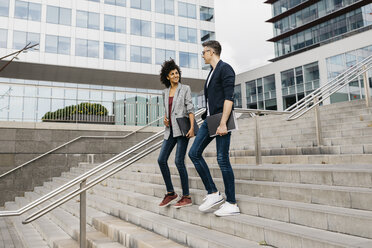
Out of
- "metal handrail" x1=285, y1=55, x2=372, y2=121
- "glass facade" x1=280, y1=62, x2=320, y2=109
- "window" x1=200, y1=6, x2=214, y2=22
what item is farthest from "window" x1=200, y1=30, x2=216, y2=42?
"metal handrail" x1=285, y1=55, x2=372, y2=121

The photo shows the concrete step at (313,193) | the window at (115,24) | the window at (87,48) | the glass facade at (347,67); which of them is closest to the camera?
the concrete step at (313,193)

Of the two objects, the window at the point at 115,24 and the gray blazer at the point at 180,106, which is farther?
the window at the point at 115,24

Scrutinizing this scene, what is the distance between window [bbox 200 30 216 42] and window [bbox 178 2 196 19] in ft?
5.90

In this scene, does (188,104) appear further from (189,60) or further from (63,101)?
→ (189,60)

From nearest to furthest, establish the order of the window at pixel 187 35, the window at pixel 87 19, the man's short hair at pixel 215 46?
the man's short hair at pixel 215 46, the window at pixel 87 19, the window at pixel 187 35

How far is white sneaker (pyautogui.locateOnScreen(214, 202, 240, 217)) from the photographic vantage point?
3.31 meters

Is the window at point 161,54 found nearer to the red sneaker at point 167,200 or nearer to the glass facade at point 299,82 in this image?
the glass facade at point 299,82

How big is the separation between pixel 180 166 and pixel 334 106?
A: 7216 millimetres

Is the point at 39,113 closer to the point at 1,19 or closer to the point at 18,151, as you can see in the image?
the point at 18,151

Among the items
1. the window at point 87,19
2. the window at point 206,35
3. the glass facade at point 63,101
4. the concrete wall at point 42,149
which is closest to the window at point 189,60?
the window at point 206,35

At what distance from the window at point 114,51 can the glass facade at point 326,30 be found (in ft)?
68.2

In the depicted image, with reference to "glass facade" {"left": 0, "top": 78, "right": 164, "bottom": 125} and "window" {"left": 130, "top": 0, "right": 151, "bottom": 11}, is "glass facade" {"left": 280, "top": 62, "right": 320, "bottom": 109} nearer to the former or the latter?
"window" {"left": 130, "top": 0, "right": 151, "bottom": 11}

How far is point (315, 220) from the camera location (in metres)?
2.77

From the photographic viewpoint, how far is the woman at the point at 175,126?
393 cm
